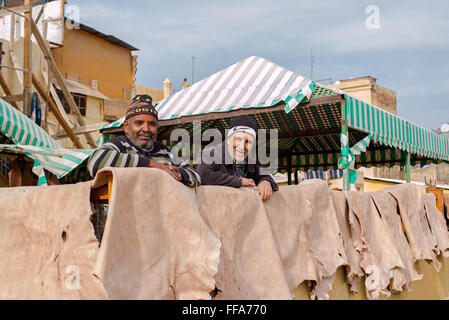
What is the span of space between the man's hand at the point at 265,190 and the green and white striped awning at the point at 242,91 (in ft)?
13.0

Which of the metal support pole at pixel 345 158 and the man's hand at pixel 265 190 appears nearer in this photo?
the man's hand at pixel 265 190

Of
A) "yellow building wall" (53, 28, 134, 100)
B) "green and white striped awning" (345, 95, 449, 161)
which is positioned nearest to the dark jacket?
"green and white striped awning" (345, 95, 449, 161)

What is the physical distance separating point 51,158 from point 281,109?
3559mm

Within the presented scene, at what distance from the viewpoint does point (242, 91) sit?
755 cm

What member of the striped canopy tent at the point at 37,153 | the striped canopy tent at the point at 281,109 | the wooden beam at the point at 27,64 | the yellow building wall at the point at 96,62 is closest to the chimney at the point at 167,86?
the yellow building wall at the point at 96,62

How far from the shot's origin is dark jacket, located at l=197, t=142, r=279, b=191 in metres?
2.64

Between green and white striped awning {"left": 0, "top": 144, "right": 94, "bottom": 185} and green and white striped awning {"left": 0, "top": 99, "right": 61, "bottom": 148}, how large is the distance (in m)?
1.15

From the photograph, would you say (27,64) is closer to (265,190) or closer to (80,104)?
(265,190)

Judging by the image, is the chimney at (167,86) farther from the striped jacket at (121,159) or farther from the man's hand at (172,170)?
the man's hand at (172,170)

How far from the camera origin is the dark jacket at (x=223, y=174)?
8.66ft
